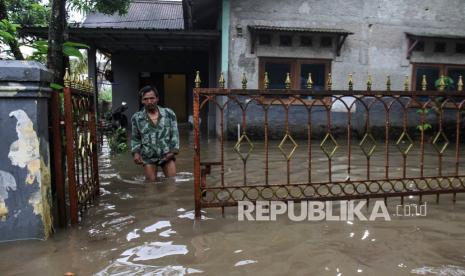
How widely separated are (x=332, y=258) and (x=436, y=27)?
36.8 ft

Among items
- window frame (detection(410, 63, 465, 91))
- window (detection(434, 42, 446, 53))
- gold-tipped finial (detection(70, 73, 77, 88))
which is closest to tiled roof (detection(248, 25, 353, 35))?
window frame (detection(410, 63, 465, 91))

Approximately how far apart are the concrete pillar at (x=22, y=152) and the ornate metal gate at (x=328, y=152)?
1264 millimetres

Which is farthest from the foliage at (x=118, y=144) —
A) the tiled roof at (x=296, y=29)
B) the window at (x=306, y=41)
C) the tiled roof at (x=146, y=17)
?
the tiled roof at (x=146, y=17)

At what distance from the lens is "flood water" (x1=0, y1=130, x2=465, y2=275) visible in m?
2.75

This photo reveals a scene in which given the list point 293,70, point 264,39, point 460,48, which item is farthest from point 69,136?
point 460,48

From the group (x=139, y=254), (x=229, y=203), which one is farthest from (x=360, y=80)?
(x=139, y=254)

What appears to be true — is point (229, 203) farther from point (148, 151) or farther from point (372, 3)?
point (372, 3)

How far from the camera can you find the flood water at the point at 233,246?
9.01 ft

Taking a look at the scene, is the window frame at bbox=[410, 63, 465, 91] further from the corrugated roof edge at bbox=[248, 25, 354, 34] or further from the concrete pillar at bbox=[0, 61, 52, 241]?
the concrete pillar at bbox=[0, 61, 52, 241]

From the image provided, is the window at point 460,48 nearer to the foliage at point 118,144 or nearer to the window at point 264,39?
the window at point 264,39

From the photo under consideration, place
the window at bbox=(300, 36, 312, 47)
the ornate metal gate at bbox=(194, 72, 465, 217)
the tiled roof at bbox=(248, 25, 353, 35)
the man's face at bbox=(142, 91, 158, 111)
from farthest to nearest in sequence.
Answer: the window at bbox=(300, 36, 312, 47), the tiled roof at bbox=(248, 25, 353, 35), the man's face at bbox=(142, 91, 158, 111), the ornate metal gate at bbox=(194, 72, 465, 217)

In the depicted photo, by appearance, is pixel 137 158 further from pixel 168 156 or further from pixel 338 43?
pixel 338 43

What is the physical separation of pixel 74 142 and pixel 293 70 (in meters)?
8.50

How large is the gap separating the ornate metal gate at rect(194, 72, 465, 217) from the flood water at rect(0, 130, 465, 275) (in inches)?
12.2
